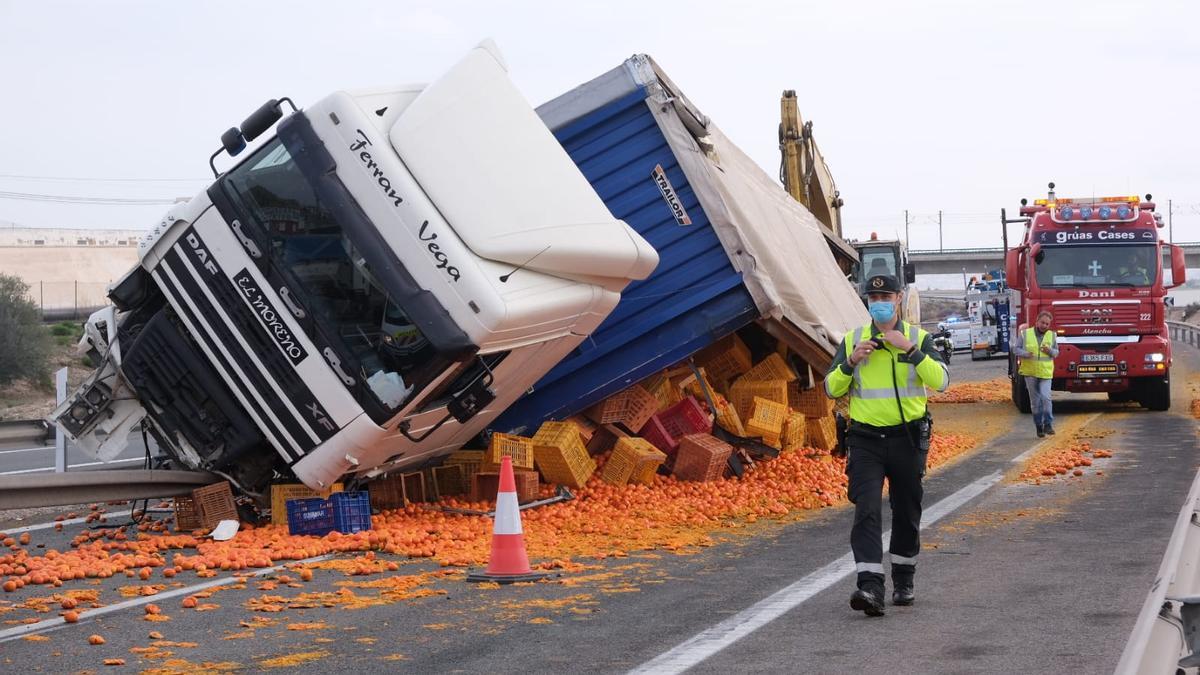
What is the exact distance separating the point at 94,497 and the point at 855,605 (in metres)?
5.93

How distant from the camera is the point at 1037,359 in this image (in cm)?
1955

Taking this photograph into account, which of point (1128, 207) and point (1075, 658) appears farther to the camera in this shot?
point (1128, 207)

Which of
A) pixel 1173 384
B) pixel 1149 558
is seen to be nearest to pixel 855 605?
pixel 1149 558

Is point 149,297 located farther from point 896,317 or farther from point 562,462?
point 896,317

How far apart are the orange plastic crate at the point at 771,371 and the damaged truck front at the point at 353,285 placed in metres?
4.41

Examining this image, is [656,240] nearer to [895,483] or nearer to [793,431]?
[793,431]

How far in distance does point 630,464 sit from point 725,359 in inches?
107

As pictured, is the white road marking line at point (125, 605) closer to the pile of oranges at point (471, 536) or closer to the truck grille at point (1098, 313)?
the pile of oranges at point (471, 536)

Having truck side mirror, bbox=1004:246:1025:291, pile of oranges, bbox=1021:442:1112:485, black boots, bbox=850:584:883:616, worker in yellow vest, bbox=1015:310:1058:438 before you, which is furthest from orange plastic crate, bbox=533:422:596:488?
truck side mirror, bbox=1004:246:1025:291

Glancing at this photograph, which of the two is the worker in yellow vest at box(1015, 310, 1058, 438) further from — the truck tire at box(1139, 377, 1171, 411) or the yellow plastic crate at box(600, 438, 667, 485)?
the yellow plastic crate at box(600, 438, 667, 485)

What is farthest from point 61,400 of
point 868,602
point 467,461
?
point 868,602

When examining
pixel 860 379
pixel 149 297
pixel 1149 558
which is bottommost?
pixel 1149 558

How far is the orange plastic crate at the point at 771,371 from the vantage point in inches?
592

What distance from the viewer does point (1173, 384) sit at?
30984mm
